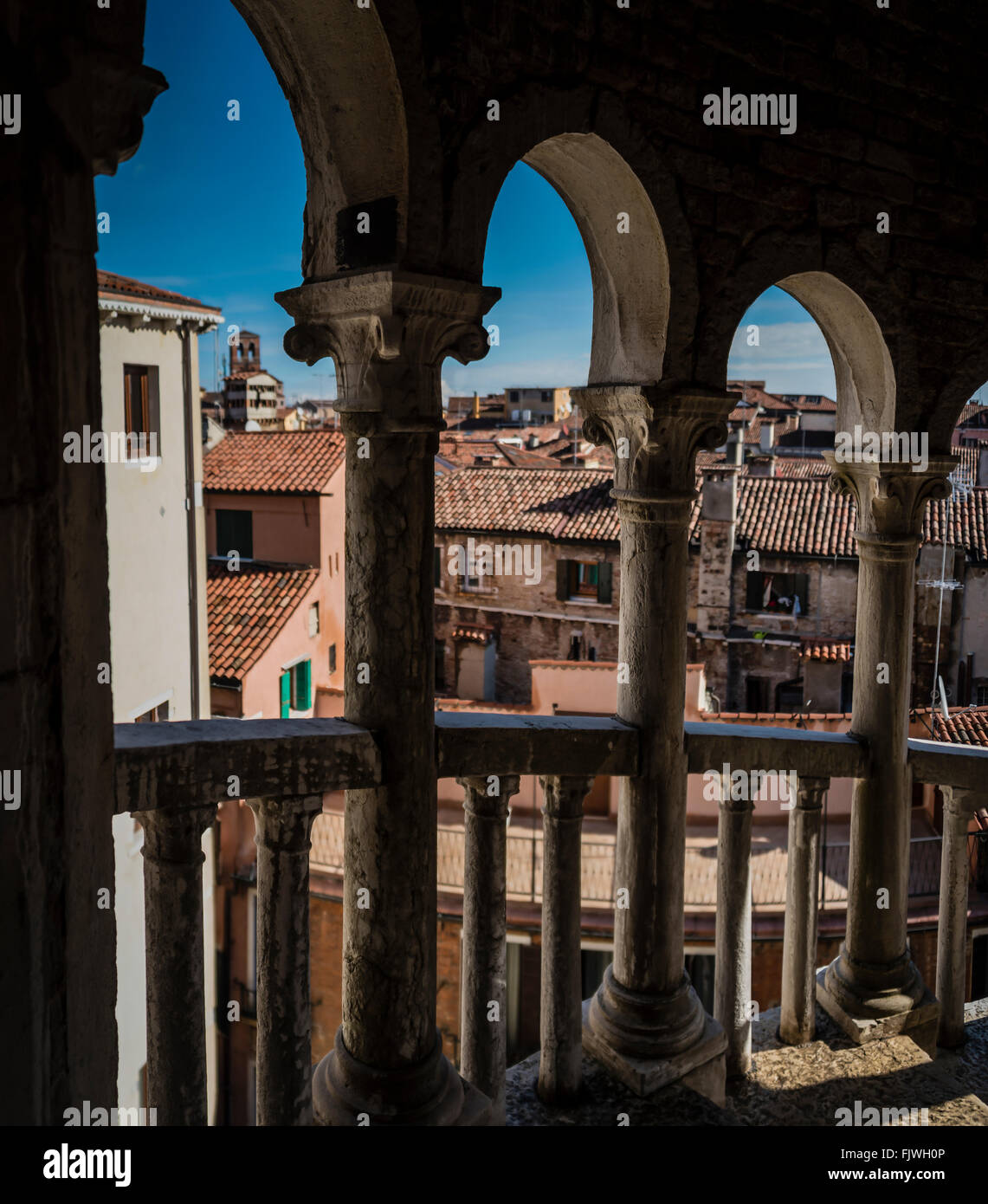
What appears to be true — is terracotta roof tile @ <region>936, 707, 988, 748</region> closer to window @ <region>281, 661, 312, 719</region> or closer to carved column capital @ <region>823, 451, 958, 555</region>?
window @ <region>281, 661, 312, 719</region>

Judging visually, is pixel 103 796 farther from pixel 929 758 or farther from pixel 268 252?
pixel 268 252

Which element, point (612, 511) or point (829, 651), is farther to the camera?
point (612, 511)

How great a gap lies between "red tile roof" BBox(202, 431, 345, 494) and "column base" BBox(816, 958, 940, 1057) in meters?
15.5

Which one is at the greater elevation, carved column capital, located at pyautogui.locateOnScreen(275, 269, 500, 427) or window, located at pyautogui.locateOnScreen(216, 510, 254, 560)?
carved column capital, located at pyautogui.locateOnScreen(275, 269, 500, 427)

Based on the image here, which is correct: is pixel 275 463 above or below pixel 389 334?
above

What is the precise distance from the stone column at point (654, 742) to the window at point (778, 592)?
24027mm

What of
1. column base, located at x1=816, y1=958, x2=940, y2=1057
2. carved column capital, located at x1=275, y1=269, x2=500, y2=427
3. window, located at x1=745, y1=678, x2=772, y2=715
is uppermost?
carved column capital, located at x1=275, y1=269, x2=500, y2=427

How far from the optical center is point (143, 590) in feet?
37.2

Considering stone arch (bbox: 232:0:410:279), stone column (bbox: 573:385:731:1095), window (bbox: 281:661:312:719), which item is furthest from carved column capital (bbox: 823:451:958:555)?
window (bbox: 281:661:312:719)

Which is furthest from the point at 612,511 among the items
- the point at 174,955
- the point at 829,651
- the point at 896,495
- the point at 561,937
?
the point at 174,955

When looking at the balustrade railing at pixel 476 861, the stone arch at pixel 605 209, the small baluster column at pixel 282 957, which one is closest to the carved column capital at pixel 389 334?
the stone arch at pixel 605 209

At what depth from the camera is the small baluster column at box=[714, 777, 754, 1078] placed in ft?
13.1

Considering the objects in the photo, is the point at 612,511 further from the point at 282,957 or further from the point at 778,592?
the point at 282,957

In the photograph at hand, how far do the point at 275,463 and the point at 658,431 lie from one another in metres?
17.2
